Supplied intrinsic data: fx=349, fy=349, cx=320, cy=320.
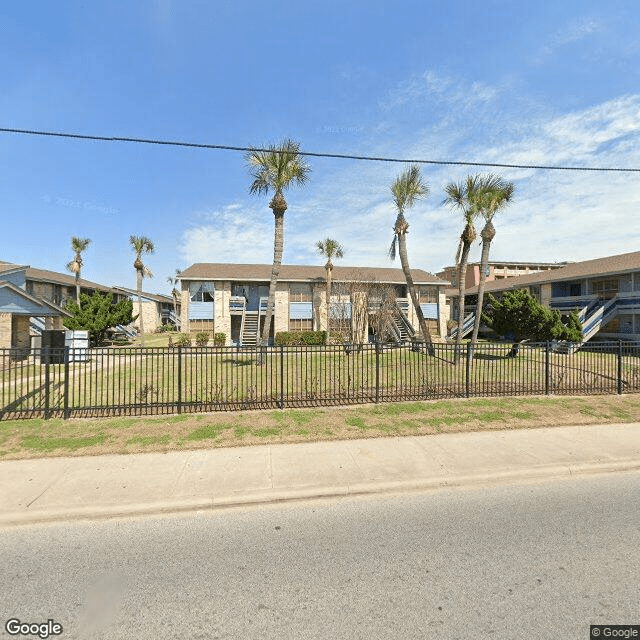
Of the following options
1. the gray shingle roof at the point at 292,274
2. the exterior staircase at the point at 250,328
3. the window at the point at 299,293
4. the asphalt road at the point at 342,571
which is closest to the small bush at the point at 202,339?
the exterior staircase at the point at 250,328

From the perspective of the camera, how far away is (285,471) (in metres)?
5.79

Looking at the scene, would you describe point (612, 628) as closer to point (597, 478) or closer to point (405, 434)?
point (597, 478)

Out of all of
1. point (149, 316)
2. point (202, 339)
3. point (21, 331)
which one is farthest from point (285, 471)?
point (149, 316)

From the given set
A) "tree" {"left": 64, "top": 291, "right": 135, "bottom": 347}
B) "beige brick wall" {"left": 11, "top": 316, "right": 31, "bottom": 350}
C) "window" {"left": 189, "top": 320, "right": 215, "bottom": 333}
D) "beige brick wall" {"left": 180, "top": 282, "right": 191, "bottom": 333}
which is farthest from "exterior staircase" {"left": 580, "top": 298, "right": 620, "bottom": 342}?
"beige brick wall" {"left": 11, "top": 316, "right": 31, "bottom": 350}

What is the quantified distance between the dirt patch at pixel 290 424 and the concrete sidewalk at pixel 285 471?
1.25 ft

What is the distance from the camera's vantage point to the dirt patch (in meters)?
6.90

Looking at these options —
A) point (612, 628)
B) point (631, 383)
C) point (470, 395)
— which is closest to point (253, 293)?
point (470, 395)

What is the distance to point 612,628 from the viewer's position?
111 inches

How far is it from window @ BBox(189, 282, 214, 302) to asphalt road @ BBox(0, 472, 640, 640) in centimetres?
2756

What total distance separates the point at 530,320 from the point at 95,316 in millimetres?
28808

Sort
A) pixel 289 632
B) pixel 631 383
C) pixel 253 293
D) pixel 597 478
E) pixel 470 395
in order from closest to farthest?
1. pixel 289 632
2. pixel 597 478
3. pixel 470 395
4. pixel 631 383
5. pixel 253 293

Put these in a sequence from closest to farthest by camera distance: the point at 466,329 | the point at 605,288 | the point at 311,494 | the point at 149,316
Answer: the point at 311,494 → the point at 605,288 → the point at 466,329 → the point at 149,316

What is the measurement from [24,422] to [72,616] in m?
7.05

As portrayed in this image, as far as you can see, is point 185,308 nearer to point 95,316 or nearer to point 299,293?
point 95,316
